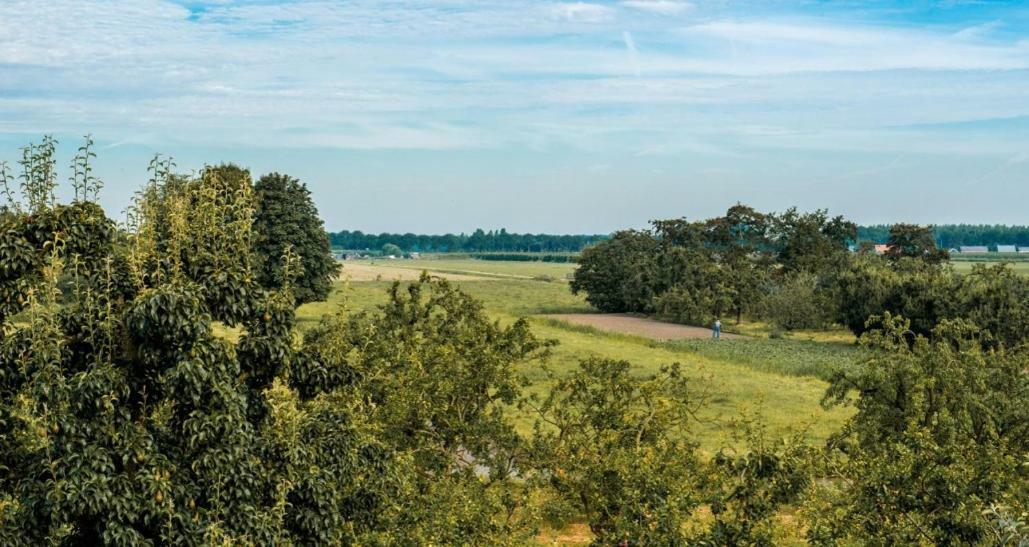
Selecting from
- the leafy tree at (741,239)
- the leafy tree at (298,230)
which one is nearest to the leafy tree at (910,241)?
the leafy tree at (741,239)

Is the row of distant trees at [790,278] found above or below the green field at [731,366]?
above

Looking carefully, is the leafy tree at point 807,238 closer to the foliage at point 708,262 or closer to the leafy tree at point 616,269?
the foliage at point 708,262

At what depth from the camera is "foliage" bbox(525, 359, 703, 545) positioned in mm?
16484

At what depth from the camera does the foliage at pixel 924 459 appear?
16.8 meters

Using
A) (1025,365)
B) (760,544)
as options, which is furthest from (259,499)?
(1025,365)

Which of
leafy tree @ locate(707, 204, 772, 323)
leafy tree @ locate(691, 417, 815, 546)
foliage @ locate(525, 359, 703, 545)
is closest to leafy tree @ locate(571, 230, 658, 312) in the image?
leafy tree @ locate(707, 204, 772, 323)

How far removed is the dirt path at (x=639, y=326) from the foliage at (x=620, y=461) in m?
64.8

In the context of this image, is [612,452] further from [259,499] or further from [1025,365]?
[1025,365]

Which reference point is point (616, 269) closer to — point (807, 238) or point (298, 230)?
point (807, 238)

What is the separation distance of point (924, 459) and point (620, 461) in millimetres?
5387

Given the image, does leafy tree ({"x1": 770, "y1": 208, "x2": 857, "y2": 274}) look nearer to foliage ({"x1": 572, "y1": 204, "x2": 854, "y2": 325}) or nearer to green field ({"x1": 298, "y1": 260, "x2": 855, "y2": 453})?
foliage ({"x1": 572, "y1": 204, "x2": 854, "y2": 325})

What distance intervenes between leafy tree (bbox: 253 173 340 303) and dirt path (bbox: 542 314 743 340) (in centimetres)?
2538

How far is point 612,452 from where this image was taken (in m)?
18.8

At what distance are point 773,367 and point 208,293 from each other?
181 ft
